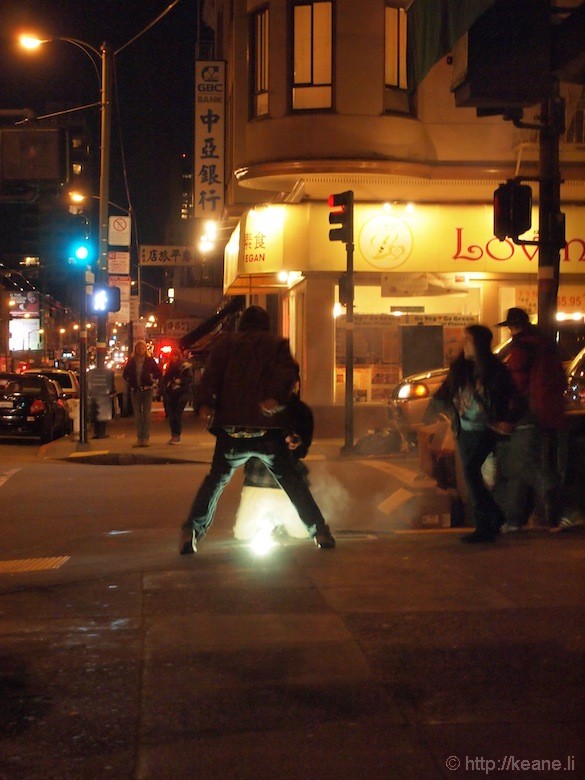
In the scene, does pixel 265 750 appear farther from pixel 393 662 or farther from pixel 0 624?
pixel 0 624

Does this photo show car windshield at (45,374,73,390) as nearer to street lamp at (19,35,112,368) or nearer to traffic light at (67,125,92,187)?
street lamp at (19,35,112,368)

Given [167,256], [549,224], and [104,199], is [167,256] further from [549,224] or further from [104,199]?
[549,224]

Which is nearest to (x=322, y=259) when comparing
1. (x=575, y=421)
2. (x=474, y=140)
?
(x=474, y=140)

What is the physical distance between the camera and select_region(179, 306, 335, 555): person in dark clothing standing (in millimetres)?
7438

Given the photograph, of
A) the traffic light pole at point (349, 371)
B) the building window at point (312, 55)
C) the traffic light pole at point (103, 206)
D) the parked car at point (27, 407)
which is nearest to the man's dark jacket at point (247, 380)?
the traffic light pole at point (349, 371)

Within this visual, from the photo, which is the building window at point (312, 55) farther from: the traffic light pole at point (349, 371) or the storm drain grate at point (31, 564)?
the storm drain grate at point (31, 564)

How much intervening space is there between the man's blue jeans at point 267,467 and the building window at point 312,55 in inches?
524

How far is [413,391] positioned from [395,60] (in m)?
7.16

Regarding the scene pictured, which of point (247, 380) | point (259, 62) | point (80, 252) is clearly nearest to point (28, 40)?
point (80, 252)

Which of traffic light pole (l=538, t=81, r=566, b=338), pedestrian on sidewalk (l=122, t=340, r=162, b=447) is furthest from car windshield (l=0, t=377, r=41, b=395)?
traffic light pole (l=538, t=81, r=566, b=338)

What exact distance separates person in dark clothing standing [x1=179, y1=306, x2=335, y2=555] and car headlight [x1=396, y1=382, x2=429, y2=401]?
9.20 metres

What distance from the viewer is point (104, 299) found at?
21891 mm

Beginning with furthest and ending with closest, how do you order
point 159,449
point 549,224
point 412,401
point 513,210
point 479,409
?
1. point 159,449
2. point 412,401
3. point 513,210
4. point 549,224
5. point 479,409

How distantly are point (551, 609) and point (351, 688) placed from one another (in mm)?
1788
